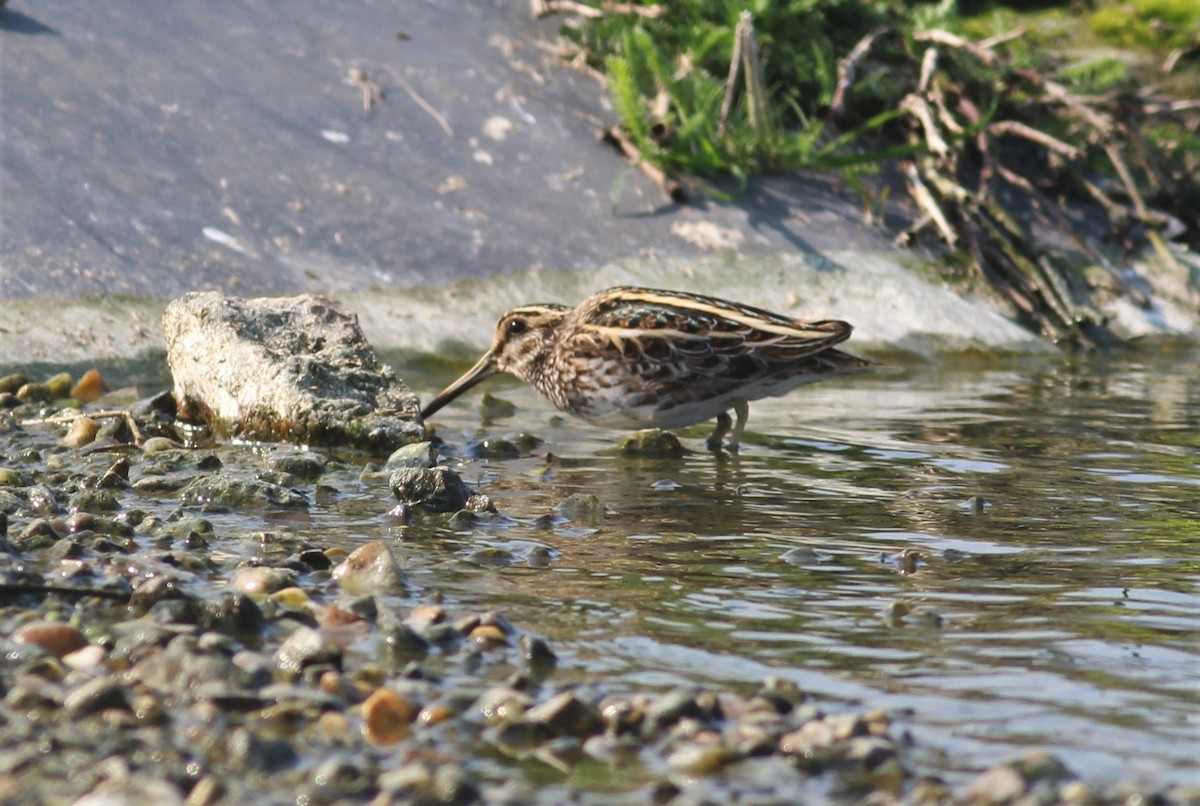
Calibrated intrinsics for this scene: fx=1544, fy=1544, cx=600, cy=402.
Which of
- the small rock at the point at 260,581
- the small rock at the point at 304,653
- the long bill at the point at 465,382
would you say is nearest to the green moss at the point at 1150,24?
the long bill at the point at 465,382

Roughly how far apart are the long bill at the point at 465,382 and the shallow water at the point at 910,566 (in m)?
0.21

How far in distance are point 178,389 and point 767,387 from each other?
3.01 m

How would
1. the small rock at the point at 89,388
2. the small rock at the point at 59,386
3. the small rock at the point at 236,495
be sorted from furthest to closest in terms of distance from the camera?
the small rock at the point at 89,388
the small rock at the point at 59,386
the small rock at the point at 236,495

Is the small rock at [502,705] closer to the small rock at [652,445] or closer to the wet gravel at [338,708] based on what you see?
the wet gravel at [338,708]

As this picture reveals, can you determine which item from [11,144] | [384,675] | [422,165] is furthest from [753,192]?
[384,675]

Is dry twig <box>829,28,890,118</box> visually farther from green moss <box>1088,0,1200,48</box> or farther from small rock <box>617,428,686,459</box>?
small rock <box>617,428,686,459</box>

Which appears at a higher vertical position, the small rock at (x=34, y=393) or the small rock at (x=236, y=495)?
the small rock at (x=34, y=393)

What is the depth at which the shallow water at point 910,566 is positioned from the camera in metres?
3.83

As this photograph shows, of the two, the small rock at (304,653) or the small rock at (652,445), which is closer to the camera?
the small rock at (304,653)

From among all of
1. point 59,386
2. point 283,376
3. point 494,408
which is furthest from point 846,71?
point 59,386

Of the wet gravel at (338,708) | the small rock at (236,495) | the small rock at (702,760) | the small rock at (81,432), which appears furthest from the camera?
the small rock at (81,432)

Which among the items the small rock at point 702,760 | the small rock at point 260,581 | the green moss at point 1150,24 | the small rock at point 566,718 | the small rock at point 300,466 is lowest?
the small rock at point 702,760

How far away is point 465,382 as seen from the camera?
28.3ft

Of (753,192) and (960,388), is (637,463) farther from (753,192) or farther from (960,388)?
(753,192)
